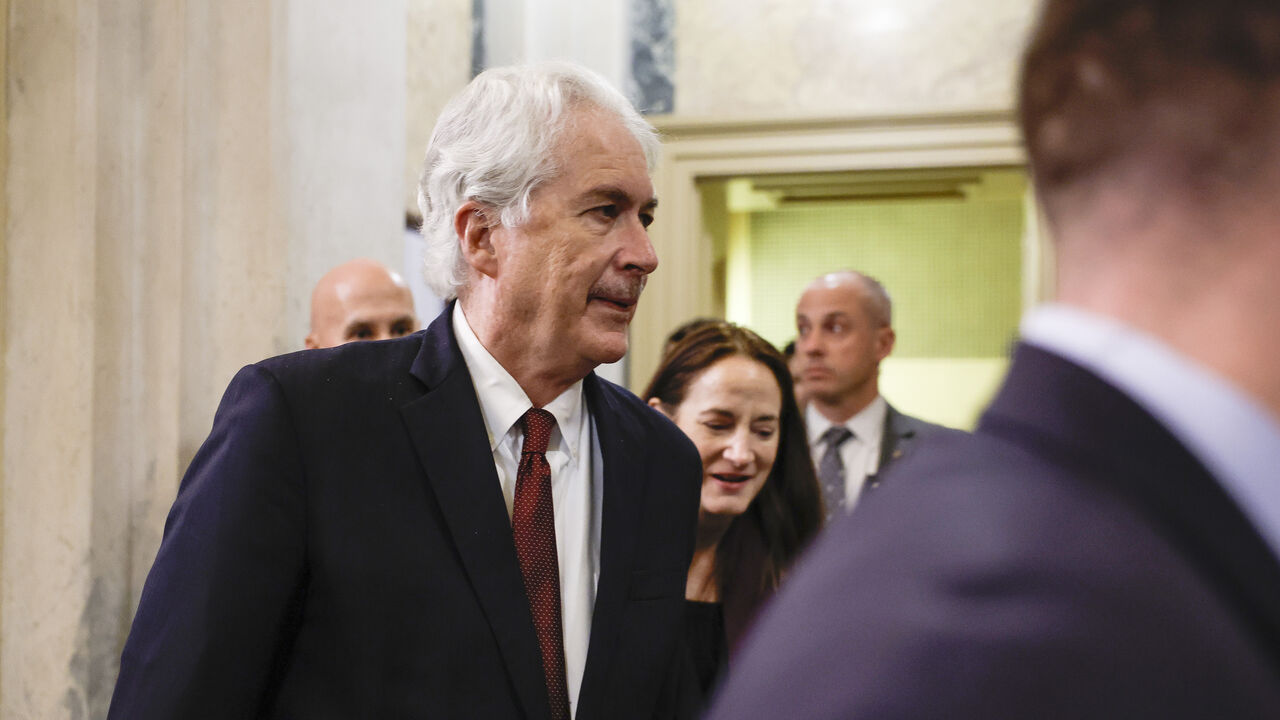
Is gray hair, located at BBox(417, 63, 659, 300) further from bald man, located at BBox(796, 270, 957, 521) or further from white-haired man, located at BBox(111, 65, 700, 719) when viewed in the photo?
bald man, located at BBox(796, 270, 957, 521)

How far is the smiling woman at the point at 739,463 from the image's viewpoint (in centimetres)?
255

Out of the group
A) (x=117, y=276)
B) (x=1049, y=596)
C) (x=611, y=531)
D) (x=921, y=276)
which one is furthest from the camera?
(x=921, y=276)

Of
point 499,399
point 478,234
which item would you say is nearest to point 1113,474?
point 499,399

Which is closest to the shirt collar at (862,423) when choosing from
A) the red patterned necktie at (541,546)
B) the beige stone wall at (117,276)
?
the beige stone wall at (117,276)

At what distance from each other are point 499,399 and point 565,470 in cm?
13

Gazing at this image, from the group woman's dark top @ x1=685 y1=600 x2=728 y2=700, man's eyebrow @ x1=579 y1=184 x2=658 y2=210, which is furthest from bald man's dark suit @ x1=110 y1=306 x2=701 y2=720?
woman's dark top @ x1=685 y1=600 x2=728 y2=700

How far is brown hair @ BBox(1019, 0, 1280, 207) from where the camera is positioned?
428mm

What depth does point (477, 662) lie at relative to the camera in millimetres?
1332

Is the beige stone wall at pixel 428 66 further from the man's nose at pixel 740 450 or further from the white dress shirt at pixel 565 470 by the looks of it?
the white dress shirt at pixel 565 470

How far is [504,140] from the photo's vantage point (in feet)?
5.17

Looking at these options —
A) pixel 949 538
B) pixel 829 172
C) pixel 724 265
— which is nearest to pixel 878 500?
pixel 949 538

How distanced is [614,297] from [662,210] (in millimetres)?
3400

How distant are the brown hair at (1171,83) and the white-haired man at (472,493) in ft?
3.39

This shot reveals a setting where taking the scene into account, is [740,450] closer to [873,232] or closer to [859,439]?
[859,439]
